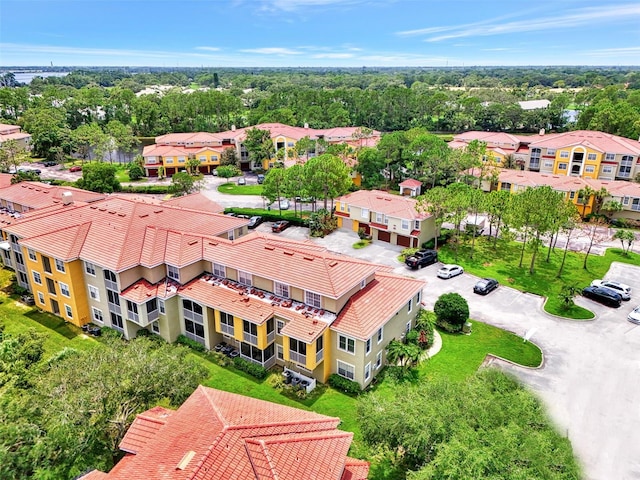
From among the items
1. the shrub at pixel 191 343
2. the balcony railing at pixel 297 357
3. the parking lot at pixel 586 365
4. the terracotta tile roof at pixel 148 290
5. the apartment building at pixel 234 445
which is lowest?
the shrub at pixel 191 343

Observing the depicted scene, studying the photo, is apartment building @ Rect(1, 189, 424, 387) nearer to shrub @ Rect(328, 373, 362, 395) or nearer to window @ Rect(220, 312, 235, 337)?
window @ Rect(220, 312, 235, 337)

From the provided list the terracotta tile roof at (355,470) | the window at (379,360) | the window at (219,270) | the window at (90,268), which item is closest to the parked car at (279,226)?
the window at (219,270)

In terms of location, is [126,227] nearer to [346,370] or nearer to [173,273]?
[173,273]

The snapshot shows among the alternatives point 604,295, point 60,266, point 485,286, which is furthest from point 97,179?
point 604,295

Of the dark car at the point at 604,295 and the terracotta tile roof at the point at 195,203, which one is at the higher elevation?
the terracotta tile roof at the point at 195,203

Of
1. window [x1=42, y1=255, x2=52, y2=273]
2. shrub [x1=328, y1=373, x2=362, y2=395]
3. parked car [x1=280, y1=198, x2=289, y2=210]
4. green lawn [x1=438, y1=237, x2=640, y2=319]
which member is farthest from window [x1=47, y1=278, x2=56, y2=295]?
green lawn [x1=438, y1=237, x2=640, y2=319]

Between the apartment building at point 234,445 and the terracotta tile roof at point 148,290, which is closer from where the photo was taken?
the apartment building at point 234,445

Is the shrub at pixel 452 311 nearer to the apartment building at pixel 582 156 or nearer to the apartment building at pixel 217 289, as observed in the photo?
the apartment building at pixel 217 289
